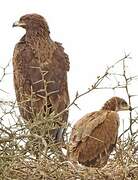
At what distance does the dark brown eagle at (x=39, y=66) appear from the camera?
27.4 feet

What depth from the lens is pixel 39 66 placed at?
8258 millimetres

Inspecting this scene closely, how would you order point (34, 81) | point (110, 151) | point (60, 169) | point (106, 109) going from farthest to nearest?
1. point (34, 81)
2. point (106, 109)
3. point (110, 151)
4. point (60, 169)

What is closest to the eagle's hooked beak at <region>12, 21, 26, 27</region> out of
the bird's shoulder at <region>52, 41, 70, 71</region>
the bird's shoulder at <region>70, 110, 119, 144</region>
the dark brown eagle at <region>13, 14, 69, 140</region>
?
the dark brown eagle at <region>13, 14, 69, 140</region>

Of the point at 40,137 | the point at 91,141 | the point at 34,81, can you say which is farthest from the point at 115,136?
the point at 40,137

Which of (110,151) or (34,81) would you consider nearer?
(110,151)

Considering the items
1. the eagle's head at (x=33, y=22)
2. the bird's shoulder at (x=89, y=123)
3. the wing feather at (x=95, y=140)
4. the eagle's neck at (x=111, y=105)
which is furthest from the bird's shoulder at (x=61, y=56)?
the wing feather at (x=95, y=140)

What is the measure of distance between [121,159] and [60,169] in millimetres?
479

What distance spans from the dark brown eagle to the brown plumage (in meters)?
0.66

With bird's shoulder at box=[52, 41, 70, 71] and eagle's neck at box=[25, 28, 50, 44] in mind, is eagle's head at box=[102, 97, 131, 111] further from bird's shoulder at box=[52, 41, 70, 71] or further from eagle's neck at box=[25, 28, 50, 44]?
eagle's neck at box=[25, 28, 50, 44]

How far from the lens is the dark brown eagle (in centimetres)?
834

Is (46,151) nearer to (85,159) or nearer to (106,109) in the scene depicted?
(85,159)

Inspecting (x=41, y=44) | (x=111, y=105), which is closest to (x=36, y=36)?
(x=41, y=44)

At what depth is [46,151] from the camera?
5.76 m

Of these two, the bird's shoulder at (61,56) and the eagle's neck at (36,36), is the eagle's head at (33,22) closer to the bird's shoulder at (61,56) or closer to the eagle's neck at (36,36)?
the eagle's neck at (36,36)
